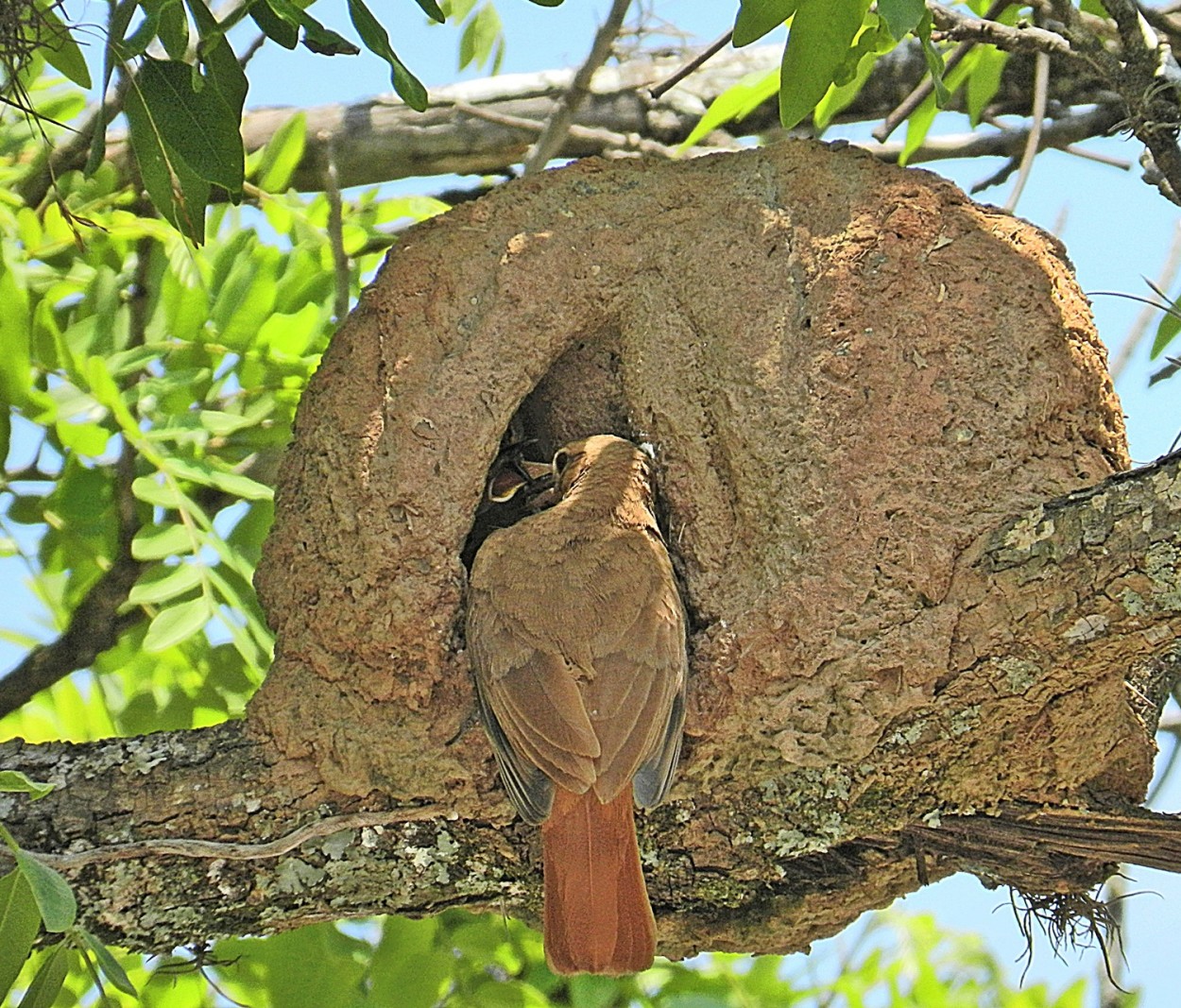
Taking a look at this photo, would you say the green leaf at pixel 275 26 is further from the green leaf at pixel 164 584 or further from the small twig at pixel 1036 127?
the small twig at pixel 1036 127

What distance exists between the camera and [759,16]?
2766 mm

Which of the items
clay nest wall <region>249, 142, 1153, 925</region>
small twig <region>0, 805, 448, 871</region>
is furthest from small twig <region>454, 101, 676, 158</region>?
small twig <region>0, 805, 448, 871</region>

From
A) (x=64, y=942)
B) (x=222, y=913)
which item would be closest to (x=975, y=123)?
(x=222, y=913)

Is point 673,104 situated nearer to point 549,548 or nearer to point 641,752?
point 549,548

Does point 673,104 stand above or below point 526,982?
above

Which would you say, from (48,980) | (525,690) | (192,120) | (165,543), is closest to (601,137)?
(165,543)

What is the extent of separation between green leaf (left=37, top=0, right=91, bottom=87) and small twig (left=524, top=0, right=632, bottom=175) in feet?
5.11

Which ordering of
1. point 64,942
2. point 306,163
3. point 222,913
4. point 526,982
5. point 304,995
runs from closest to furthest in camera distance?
point 64,942, point 222,913, point 304,995, point 526,982, point 306,163

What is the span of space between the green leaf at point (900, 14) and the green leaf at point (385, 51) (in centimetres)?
101

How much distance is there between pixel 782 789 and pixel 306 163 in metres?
3.36

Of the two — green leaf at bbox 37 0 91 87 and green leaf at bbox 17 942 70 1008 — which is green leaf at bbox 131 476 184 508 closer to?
green leaf at bbox 37 0 91 87

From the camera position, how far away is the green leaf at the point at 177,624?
3982mm

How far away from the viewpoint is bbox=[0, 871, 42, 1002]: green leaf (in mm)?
2758

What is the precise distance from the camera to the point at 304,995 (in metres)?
4.15
